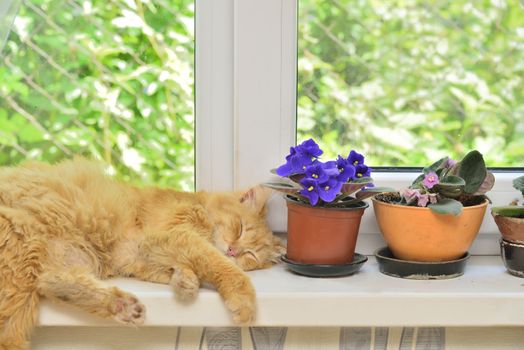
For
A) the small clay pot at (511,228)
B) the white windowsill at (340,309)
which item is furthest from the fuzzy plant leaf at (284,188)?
the small clay pot at (511,228)

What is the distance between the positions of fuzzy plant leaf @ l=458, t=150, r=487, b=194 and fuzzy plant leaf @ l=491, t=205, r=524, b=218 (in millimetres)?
99

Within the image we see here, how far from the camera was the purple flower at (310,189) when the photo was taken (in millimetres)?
1345

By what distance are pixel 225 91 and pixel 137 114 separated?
236 millimetres

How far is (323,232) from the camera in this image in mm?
1375

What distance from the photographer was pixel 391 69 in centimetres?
162

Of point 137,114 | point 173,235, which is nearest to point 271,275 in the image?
point 173,235

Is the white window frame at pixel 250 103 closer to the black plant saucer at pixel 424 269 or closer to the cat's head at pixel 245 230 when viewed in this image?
the cat's head at pixel 245 230

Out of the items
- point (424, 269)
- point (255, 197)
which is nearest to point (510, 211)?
point (424, 269)

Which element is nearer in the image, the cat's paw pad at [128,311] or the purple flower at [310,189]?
the cat's paw pad at [128,311]

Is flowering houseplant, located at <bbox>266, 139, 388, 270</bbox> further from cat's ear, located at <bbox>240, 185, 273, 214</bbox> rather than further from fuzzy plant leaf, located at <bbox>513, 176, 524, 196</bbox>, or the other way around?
fuzzy plant leaf, located at <bbox>513, 176, 524, 196</bbox>

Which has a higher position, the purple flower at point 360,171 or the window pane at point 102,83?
the window pane at point 102,83

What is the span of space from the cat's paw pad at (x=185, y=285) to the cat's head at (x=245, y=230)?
21 centimetres

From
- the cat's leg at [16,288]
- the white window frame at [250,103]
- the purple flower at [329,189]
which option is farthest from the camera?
the white window frame at [250,103]

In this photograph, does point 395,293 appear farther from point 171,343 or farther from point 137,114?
point 137,114
